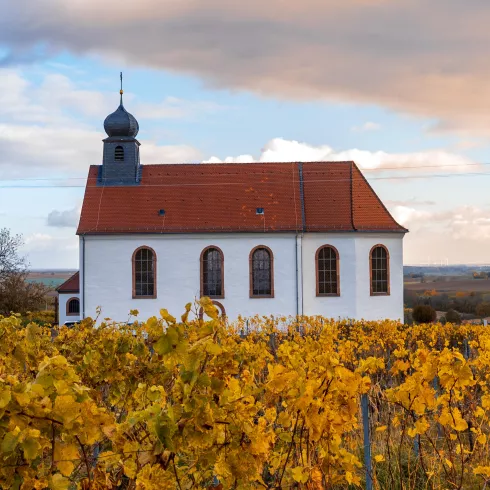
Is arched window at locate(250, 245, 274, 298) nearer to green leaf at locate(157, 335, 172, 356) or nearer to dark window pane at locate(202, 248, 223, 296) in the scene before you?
dark window pane at locate(202, 248, 223, 296)

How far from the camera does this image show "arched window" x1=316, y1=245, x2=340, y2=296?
25625 mm

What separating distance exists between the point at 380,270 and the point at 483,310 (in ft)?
45.5

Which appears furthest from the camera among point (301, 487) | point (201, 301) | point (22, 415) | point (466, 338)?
point (466, 338)

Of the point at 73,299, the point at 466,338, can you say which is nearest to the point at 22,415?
the point at 466,338

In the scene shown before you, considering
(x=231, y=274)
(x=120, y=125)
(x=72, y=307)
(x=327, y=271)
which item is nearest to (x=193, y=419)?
(x=231, y=274)

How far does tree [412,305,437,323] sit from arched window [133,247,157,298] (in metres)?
14.0

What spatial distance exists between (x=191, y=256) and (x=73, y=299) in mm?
6596

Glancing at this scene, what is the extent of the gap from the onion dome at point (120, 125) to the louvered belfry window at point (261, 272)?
8.14 meters

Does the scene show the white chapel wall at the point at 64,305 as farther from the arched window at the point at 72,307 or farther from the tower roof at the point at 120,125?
the tower roof at the point at 120,125

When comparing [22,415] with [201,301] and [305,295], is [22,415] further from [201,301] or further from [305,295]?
[305,295]

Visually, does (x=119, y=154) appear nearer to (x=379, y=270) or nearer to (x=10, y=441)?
(x=379, y=270)

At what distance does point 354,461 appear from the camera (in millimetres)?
3477

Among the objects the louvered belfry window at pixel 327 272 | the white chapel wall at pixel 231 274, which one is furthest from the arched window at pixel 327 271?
the white chapel wall at pixel 231 274

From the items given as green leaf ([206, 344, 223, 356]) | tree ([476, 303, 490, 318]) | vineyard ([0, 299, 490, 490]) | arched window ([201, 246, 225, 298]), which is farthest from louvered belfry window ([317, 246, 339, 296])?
green leaf ([206, 344, 223, 356])
